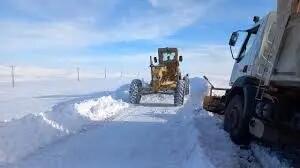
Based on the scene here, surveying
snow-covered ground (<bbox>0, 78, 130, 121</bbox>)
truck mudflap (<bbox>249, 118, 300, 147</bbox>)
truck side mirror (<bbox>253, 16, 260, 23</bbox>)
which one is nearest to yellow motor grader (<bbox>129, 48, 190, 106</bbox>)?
snow-covered ground (<bbox>0, 78, 130, 121</bbox>)

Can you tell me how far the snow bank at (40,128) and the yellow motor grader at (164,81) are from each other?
4598 mm

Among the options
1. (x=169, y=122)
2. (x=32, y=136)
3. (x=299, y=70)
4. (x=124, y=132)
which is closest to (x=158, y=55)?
(x=169, y=122)

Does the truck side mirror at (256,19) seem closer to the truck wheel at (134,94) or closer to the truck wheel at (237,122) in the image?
the truck wheel at (237,122)

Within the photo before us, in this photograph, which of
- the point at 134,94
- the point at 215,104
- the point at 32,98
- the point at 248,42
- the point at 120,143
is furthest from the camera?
the point at 32,98

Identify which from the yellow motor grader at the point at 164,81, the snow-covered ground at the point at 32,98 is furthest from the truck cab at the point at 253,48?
the yellow motor grader at the point at 164,81

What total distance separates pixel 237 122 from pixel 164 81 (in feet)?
44.6

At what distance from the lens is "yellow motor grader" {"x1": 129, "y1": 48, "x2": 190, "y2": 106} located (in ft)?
69.2

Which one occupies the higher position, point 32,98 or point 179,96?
point 179,96

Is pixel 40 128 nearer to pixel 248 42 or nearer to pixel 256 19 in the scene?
pixel 248 42

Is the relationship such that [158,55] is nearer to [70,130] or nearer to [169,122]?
[169,122]

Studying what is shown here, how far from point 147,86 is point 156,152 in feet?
43.9

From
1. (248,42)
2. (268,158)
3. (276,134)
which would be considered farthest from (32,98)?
(276,134)

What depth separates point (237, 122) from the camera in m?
8.95

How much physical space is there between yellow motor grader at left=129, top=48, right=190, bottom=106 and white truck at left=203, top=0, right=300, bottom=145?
37.2ft
